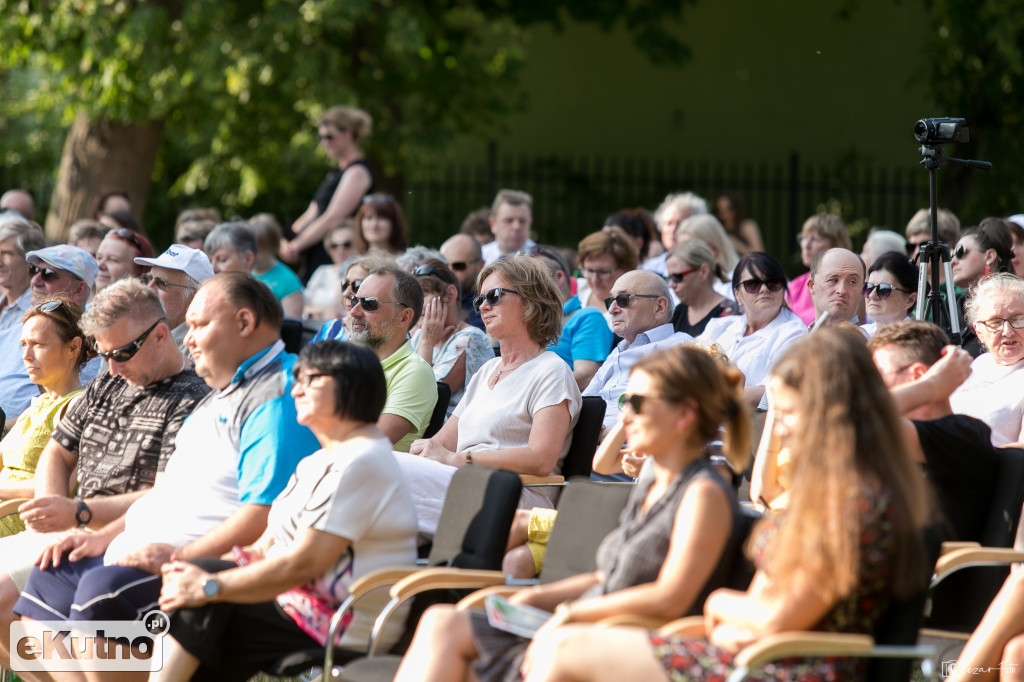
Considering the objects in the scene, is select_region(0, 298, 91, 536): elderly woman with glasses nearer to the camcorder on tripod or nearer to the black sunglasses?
the black sunglasses

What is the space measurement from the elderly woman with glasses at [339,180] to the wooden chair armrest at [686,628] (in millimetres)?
6264

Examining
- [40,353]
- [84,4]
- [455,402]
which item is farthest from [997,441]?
[84,4]

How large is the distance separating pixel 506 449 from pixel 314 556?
138 centimetres

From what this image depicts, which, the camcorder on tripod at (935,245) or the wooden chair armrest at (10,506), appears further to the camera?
the camcorder on tripod at (935,245)

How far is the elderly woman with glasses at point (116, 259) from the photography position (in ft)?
22.6

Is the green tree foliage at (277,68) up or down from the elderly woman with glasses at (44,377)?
up

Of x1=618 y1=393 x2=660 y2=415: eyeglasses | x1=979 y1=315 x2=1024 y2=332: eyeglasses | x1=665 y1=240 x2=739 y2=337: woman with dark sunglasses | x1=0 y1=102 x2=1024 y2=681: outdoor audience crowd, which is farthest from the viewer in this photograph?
x1=665 y1=240 x2=739 y2=337: woman with dark sunglasses

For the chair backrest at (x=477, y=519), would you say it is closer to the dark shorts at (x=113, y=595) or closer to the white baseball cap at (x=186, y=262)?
the dark shorts at (x=113, y=595)

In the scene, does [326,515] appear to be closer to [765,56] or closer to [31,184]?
[765,56]

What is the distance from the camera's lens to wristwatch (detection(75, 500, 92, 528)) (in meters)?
4.03

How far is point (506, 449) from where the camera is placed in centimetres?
465

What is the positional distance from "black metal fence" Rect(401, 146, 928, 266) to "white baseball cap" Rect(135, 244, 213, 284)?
8.79 metres
